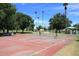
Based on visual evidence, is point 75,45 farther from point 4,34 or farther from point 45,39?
point 4,34

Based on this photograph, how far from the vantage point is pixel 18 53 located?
15.6 m

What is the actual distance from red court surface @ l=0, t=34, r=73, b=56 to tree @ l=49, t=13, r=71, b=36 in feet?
3.27

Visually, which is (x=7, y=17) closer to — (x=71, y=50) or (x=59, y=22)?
(x=59, y=22)

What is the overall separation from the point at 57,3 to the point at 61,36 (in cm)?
286

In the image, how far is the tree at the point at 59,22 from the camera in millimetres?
16703

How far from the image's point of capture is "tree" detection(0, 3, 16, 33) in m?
17.8

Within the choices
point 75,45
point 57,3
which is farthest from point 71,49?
point 57,3

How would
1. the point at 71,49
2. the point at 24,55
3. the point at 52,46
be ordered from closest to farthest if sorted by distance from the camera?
the point at 24,55 < the point at 71,49 < the point at 52,46

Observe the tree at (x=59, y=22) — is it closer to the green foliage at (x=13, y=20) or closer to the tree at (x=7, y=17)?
the green foliage at (x=13, y=20)

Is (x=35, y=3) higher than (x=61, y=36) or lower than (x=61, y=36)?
higher

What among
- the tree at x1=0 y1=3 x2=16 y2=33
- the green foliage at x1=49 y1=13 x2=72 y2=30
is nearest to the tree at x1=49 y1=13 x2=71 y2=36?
the green foliage at x1=49 y1=13 x2=72 y2=30

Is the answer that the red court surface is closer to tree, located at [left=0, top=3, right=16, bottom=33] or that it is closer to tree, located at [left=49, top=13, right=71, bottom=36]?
tree, located at [left=0, top=3, right=16, bottom=33]

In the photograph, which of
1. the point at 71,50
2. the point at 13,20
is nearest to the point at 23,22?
the point at 13,20

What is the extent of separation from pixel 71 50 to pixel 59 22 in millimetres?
1614
